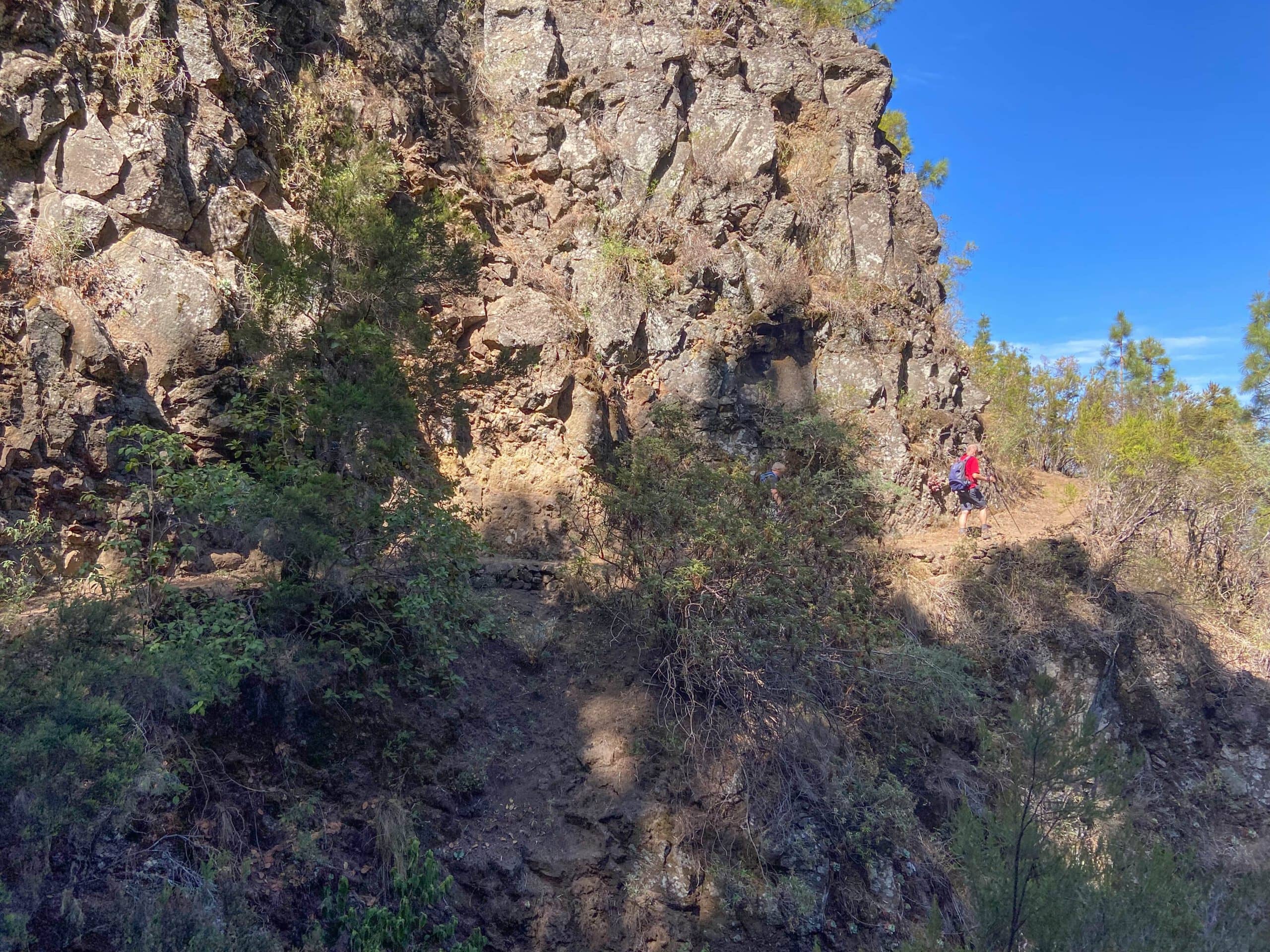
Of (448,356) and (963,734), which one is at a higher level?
(448,356)

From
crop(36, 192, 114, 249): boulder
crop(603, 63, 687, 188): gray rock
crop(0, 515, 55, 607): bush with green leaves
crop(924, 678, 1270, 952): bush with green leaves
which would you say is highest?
crop(603, 63, 687, 188): gray rock

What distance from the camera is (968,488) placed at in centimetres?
1094

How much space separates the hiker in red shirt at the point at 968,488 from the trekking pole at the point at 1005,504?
1042 millimetres

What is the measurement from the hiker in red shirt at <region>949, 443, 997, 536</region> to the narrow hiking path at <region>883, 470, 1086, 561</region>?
→ 0.61ft

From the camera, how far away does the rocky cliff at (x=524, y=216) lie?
22.7ft

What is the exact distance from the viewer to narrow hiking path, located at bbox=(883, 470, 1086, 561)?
1069 centimetres

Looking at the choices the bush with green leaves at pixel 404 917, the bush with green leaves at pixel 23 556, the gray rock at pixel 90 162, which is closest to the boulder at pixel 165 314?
the gray rock at pixel 90 162

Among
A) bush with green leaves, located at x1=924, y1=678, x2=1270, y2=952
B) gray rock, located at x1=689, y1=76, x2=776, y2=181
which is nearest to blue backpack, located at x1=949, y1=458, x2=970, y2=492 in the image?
gray rock, located at x1=689, y1=76, x2=776, y2=181

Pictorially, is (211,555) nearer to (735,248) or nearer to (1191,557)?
(735,248)

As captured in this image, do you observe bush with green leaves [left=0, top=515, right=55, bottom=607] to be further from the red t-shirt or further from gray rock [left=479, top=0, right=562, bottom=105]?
the red t-shirt

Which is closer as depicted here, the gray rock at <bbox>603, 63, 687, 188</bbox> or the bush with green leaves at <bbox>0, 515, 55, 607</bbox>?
the bush with green leaves at <bbox>0, 515, 55, 607</bbox>

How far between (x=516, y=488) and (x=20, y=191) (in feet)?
18.8

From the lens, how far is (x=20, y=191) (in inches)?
274

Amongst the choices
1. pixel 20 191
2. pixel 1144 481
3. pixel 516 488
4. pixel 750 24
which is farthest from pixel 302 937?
pixel 750 24
